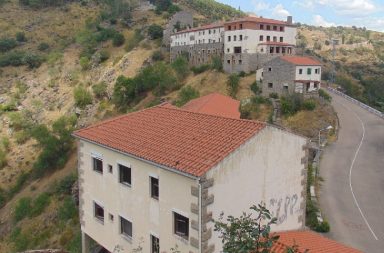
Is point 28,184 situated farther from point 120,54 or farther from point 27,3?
point 27,3

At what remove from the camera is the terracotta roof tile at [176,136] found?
1524cm

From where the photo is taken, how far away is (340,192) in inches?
1163

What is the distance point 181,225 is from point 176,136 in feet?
13.1

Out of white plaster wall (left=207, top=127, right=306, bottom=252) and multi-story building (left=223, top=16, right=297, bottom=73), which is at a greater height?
multi-story building (left=223, top=16, right=297, bottom=73)

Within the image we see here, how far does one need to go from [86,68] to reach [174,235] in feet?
261

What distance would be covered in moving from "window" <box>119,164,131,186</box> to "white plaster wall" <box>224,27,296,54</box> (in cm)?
5130

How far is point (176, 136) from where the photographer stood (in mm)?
17703

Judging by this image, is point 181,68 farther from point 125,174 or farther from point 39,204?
point 125,174

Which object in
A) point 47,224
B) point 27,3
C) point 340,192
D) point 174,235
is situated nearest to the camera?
point 174,235

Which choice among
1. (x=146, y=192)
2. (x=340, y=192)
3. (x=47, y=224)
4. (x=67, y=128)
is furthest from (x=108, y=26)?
(x=146, y=192)

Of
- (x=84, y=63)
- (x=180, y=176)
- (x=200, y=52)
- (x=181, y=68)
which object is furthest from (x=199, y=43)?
(x=180, y=176)

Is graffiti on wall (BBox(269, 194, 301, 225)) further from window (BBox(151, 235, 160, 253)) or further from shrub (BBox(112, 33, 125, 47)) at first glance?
shrub (BBox(112, 33, 125, 47))

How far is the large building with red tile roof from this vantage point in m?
14.8

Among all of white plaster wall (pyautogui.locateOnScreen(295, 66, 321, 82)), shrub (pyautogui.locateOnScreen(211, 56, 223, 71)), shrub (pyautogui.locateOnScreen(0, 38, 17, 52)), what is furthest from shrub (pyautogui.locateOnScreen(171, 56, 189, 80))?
shrub (pyautogui.locateOnScreen(0, 38, 17, 52))
